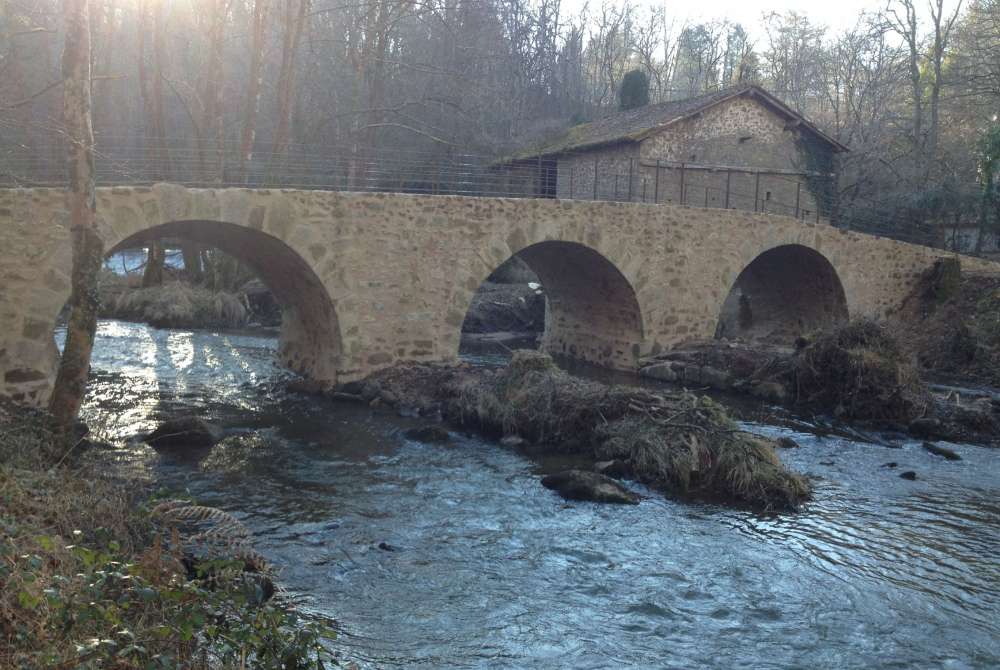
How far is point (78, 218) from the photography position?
916 cm

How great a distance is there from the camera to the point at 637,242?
1781 centimetres

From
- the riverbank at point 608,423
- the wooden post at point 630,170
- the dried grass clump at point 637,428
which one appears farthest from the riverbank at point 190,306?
the dried grass clump at point 637,428

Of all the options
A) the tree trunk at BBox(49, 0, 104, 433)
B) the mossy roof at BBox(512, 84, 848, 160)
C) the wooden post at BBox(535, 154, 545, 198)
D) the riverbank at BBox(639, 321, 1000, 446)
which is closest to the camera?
the tree trunk at BBox(49, 0, 104, 433)

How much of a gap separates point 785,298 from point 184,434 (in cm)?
1652

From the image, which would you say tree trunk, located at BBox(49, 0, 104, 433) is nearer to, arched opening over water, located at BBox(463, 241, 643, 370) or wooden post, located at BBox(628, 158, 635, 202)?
arched opening over water, located at BBox(463, 241, 643, 370)

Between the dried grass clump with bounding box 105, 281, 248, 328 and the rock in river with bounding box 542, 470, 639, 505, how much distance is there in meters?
14.6

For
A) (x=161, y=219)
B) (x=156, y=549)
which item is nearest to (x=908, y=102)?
(x=161, y=219)

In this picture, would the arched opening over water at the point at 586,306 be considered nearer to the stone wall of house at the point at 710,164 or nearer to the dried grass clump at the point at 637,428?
the stone wall of house at the point at 710,164

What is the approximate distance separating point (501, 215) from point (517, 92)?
23253mm

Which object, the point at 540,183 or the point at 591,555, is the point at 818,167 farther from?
the point at 591,555

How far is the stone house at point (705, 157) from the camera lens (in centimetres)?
2267

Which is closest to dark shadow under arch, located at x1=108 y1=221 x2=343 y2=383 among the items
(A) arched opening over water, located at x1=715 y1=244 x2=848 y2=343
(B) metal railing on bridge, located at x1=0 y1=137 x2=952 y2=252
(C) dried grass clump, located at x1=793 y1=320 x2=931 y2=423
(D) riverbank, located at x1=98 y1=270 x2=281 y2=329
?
(B) metal railing on bridge, located at x1=0 y1=137 x2=952 y2=252

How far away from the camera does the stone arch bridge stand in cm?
1146

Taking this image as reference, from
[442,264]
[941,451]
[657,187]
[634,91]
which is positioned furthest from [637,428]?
[634,91]
